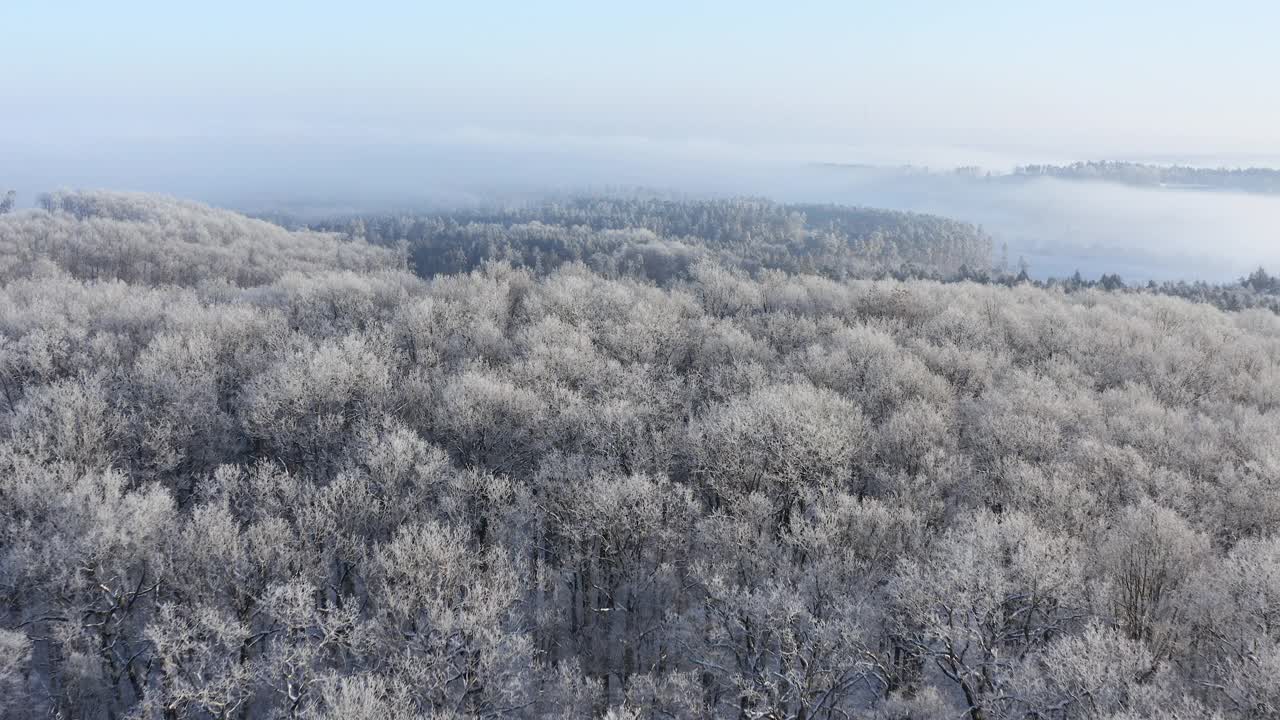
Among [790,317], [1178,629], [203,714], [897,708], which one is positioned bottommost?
[203,714]

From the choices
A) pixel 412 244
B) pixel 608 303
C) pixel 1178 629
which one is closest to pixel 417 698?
pixel 1178 629

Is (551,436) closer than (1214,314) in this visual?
Yes

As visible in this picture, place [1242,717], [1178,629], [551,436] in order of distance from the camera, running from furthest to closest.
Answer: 1. [551,436]
2. [1178,629]
3. [1242,717]

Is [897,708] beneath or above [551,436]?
beneath

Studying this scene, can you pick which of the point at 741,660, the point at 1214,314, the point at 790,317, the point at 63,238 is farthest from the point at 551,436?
the point at 63,238

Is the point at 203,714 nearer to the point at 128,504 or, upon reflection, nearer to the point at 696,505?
the point at 128,504

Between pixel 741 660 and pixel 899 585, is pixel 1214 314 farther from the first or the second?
pixel 741 660

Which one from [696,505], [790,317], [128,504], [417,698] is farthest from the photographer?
[790,317]
